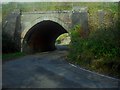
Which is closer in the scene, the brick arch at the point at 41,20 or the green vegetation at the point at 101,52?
the green vegetation at the point at 101,52

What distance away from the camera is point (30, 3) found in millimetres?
27969

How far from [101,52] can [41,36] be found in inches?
639

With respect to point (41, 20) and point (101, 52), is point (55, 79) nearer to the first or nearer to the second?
point (101, 52)

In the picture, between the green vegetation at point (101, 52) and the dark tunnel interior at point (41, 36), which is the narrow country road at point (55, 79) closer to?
the green vegetation at point (101, 52)

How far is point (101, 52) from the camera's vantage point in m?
16.3

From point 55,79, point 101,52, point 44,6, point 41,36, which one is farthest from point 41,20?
point 55,79

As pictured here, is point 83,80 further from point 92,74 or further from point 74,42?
point 74,42

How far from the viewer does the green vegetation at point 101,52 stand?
47.4ft

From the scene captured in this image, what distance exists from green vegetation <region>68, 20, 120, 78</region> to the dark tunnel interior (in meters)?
8.82

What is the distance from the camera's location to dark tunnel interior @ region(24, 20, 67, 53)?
27844mm

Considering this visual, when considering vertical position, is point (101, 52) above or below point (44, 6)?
below

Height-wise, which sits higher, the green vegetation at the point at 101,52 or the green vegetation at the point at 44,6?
the green vegetation at the point at 44,6

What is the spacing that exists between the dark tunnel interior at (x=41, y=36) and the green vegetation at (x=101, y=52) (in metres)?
8.82

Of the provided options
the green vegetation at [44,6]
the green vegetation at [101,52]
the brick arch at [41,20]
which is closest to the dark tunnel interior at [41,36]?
the brick arch at [41,20]
